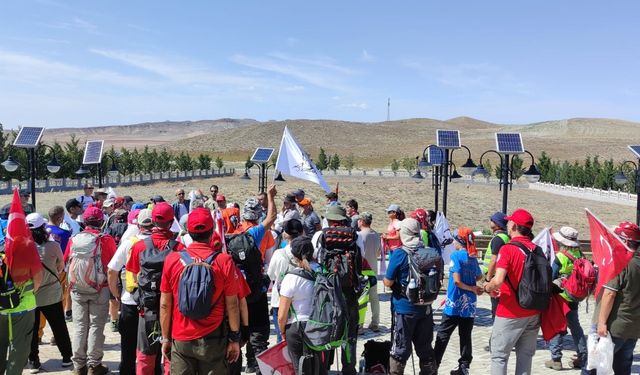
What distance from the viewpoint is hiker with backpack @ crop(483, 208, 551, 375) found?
545cm

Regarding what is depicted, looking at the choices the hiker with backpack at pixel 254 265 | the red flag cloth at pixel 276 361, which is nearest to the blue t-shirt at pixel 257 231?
the hiker with backpack at pixel 254 265

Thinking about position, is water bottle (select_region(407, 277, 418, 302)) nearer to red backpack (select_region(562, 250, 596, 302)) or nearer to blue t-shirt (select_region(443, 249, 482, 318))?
blue t-shirt (select_region(443, 249, 482, 318))

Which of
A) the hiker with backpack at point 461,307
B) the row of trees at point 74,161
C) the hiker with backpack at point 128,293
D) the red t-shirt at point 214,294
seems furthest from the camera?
the row of trees at point 74,161

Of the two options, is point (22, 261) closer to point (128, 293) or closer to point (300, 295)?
point (128, 293)

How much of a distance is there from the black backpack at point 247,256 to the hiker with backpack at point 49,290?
6.54ft

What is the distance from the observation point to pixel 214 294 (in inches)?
177

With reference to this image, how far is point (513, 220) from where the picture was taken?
5.68 meters

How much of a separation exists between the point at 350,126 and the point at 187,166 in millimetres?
102061

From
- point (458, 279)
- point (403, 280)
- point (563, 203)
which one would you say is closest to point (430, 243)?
point (458, 279)

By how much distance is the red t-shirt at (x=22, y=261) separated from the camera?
17.5ft

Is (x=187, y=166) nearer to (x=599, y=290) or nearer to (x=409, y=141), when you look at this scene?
(x=599, y=290)

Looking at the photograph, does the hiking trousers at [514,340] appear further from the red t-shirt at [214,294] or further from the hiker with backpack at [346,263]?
the red t-shirt at [214,294]

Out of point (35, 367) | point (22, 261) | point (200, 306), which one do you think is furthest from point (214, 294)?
point (35, 367)

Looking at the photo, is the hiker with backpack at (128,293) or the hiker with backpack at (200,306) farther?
the hiker with backpack at (128,293)
